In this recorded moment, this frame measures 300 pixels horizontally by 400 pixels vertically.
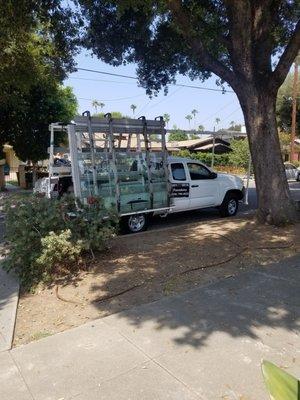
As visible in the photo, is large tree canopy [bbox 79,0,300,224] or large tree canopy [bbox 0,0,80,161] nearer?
large tree canopy [bbox 79,0,300,224]

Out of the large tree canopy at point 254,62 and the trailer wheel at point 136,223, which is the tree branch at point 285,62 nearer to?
the large tree canopy at point 254,62

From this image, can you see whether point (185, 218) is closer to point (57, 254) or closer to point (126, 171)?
point (126, 171)

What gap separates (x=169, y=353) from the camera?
3760mm

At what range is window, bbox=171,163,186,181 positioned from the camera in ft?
35.2

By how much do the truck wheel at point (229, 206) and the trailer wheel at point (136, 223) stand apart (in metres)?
2.96

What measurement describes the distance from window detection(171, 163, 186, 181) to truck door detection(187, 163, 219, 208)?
27 centimetres

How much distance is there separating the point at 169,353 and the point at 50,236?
9.18 ft

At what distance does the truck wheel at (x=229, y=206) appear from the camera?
12.1 meters

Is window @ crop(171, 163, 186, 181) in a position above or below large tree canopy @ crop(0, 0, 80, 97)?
below

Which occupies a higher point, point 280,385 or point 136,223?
point 280,385

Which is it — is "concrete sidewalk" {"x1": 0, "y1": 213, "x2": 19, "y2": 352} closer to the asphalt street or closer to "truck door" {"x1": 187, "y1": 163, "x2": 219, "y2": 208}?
the asphalt street

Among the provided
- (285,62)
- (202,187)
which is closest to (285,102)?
(202,187)

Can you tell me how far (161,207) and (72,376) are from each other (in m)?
6.96

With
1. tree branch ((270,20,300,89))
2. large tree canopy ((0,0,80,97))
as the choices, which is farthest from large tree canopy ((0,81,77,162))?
tree branch ((270,20,300,89))
